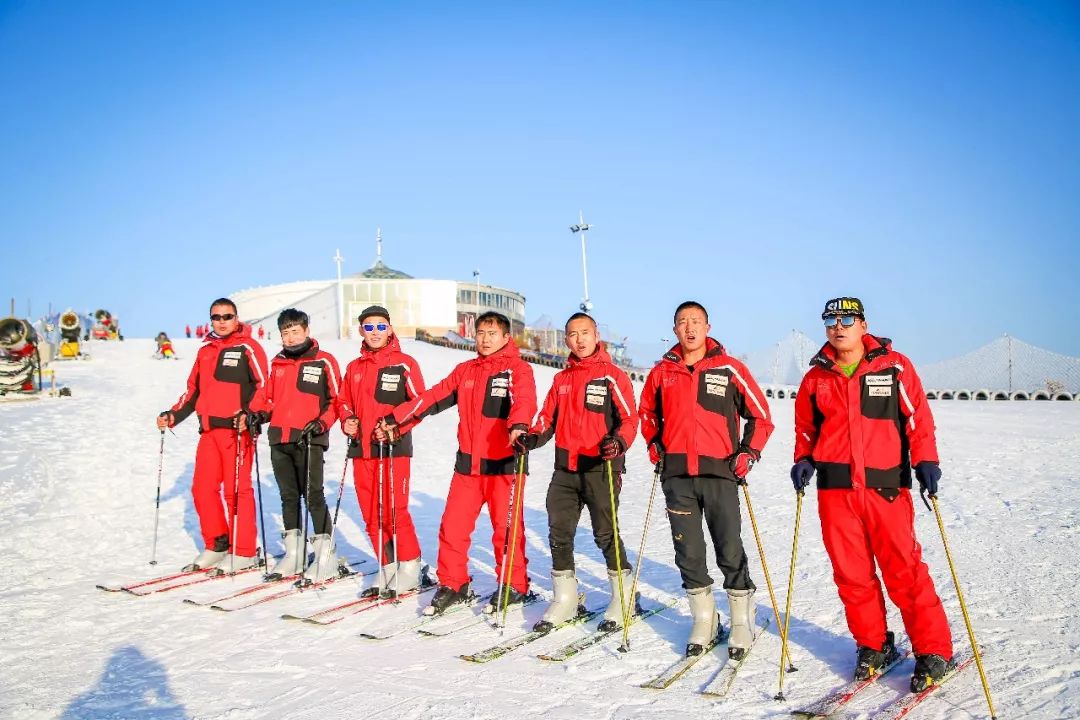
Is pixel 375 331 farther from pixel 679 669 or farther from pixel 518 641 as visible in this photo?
pixel 679 669

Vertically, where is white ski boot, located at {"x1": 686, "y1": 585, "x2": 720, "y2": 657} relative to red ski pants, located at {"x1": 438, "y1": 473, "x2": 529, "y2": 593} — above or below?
below

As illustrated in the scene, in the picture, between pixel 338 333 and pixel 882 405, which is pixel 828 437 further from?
pixel 338 333

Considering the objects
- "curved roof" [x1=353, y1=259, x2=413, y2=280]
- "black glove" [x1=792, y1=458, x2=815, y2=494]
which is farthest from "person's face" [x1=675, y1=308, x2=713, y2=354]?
"curved roof" [x1=353, y1=259, x2=413, y2=280]

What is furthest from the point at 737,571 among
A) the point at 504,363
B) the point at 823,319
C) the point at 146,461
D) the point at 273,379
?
the point at 146,461

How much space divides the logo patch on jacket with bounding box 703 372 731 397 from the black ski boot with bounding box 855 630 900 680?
5.21 ft

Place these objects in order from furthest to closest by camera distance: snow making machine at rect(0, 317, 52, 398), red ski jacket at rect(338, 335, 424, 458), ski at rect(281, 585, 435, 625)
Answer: snow making machine at rect(0, 317, 52, 398) < red ski jacket at rect(338, 335, 424, 458) < ski at rect(281, 585, 435, 625)

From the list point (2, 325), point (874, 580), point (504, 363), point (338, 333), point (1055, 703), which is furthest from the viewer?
point (338, 333)

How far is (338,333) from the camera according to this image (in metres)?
54.5

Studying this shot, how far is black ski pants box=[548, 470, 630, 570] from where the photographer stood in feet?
18.4

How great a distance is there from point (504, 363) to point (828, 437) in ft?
8.06

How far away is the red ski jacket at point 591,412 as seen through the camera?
5574mm

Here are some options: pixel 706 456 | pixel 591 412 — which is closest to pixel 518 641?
pixel 591 412

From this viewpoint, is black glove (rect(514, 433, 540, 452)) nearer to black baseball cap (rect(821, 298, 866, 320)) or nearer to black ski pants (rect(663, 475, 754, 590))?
black ski pants (rect(663, 475, 754, 590))

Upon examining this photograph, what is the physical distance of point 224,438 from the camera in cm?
732
